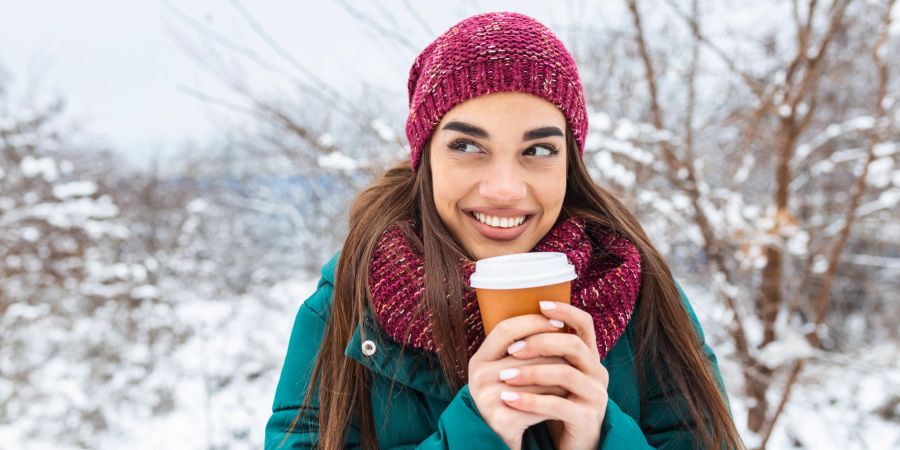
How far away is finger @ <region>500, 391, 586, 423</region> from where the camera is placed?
0.91 meters

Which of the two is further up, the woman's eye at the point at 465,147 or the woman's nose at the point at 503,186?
the woman's eye at the point at 465,147

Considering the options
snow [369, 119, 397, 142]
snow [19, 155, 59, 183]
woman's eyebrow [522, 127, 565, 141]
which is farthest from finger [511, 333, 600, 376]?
snow [19, 155, 59, 183]

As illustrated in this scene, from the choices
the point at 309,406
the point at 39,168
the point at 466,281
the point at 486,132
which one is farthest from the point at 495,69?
the point at 39,168

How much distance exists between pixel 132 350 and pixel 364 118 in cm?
536

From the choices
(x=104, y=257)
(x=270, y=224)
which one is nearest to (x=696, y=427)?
(x=104, y=257)

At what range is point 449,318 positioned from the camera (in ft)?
3.86

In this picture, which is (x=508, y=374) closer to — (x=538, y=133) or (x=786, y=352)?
(x=538, y=133)

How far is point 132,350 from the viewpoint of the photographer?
22.6 feet

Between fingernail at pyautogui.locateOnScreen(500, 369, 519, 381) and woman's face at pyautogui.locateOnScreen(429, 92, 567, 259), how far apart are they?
0.41 metres

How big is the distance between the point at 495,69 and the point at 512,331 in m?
0.60

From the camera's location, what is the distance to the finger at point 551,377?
90 centimetres

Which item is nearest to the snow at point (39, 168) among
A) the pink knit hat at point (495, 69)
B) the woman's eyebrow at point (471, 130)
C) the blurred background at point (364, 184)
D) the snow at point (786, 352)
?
the blurred background at point (364, 184)

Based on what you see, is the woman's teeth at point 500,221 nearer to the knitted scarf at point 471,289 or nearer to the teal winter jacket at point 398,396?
the knitted scarf at point 471,289

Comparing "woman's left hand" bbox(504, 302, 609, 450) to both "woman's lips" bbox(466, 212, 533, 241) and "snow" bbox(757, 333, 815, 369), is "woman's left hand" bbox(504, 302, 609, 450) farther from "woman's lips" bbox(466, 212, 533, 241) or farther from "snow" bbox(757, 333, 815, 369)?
"snow" bbox(757, 333, 815, 369)
